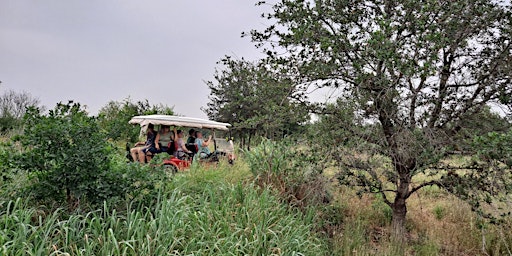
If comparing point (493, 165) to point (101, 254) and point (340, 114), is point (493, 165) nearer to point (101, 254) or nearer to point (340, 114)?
point (340, 114)

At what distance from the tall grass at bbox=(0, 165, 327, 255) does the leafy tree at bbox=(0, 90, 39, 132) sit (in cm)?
1139

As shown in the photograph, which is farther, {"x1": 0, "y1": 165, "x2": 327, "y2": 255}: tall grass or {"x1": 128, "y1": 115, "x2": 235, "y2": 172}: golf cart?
{"x1": 128, "y1": 115, "x2": 235, "y2": 172}: golf cart

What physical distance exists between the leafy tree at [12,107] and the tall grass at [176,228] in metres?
11.4

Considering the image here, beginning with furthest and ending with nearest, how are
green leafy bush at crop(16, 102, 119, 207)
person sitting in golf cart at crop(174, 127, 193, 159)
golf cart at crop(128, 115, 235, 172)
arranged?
1. person sitting in golf cart at crop(174, 127, 193, 159)
2. golf cart at crop(128, 115, 235, 172)
3. green leafy bush at crop(16, 102, 119, 207)

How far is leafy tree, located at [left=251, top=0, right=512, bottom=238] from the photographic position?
13.5 feet

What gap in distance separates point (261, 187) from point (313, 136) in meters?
1.29

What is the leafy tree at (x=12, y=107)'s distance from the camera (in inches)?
524

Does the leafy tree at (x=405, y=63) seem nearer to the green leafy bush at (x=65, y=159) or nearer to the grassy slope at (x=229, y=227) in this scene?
the grassy slope at (x=229, y=227)

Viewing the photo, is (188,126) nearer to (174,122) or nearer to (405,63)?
(174,122)

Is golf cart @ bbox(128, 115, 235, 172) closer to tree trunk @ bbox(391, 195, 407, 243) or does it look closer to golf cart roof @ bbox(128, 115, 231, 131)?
golf cart roof @ bbox(128, 115, 231, 131)

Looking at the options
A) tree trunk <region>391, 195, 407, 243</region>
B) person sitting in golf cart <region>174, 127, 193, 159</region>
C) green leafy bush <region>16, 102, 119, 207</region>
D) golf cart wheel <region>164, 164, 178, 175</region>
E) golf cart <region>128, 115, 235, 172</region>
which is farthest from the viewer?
person sitting in golf cart <region>174, 127, 193, 159</region>

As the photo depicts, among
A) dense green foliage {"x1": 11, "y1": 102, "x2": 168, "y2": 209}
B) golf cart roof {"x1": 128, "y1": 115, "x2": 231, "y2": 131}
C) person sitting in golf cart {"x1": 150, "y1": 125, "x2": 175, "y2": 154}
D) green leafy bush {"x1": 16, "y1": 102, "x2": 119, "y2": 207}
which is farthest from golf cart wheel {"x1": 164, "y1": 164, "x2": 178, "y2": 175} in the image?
golf cart roof {"x1": 128, "y1": 115, "x2": 231, "y2": 131}

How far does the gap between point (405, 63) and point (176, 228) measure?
3.09 metres

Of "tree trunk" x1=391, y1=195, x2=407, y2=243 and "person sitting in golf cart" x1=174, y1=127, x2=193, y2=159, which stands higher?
"person sitting in golf cart" x1=174, y1=127, x2=193, y2=159
